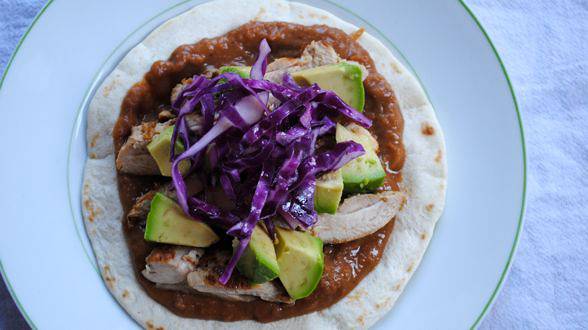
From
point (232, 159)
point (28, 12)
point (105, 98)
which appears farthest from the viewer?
point (28, 12)

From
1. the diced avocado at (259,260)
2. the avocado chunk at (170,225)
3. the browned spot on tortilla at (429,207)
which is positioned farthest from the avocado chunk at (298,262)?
the browned spot on tortilla at (429,207)

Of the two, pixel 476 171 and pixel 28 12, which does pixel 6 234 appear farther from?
pixel 476 171

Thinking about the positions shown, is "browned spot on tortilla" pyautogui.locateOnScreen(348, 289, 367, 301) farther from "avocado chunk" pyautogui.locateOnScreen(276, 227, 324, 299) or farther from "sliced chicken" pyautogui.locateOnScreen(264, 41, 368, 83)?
"sliced chicken" pyautogui.locateOnScreen(264, 41, 368, 83)

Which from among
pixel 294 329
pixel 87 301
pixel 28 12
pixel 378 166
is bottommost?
pixel 294 329

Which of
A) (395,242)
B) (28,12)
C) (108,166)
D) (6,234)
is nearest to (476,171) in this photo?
(395,242)

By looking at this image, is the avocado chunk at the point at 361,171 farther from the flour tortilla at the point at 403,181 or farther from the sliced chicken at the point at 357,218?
the flour tortilla at the point at 403,181

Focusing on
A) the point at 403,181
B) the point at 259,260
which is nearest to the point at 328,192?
the point at 259,260

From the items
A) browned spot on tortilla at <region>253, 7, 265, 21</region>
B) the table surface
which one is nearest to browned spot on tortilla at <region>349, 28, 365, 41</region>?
browned spot on tortilla at <region>253, 7, 265, 21</region>
